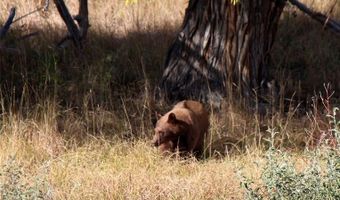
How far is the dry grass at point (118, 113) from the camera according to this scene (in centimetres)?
Answer: 583

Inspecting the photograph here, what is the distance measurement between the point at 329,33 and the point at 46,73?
4182 mm

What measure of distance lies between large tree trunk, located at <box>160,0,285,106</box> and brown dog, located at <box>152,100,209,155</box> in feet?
3.73

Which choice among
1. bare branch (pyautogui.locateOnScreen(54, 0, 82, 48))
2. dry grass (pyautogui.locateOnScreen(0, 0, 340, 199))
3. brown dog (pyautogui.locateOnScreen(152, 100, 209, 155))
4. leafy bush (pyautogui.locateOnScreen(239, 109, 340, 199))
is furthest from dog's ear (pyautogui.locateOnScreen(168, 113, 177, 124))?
bare branch (pyautogui.locateOnScreen(54, 0, 82, 48))

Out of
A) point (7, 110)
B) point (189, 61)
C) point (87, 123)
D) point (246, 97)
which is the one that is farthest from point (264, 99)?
point (7, 110)

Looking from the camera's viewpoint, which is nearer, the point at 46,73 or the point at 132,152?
the point at 132,152

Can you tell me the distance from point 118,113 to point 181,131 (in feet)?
4.94

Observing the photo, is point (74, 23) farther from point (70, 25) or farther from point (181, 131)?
point (181, 131)

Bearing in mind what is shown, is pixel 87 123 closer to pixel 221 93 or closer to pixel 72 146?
pixel 72 146

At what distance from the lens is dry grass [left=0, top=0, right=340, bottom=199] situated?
5828mm

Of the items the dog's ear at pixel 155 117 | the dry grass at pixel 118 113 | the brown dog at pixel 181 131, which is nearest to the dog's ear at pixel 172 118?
the brown dog at pixel 181 131

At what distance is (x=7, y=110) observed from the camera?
7566 millimetres

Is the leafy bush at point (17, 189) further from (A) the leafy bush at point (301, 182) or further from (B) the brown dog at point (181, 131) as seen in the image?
(B) the brown dog at point (181, 131)

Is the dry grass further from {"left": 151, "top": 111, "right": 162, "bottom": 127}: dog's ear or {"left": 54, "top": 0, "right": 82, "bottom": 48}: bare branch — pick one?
{"left": 54, "top": 0, "right": 82, "bottom": 48}: bare branch

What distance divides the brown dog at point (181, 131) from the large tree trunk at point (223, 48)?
3.73 feet
